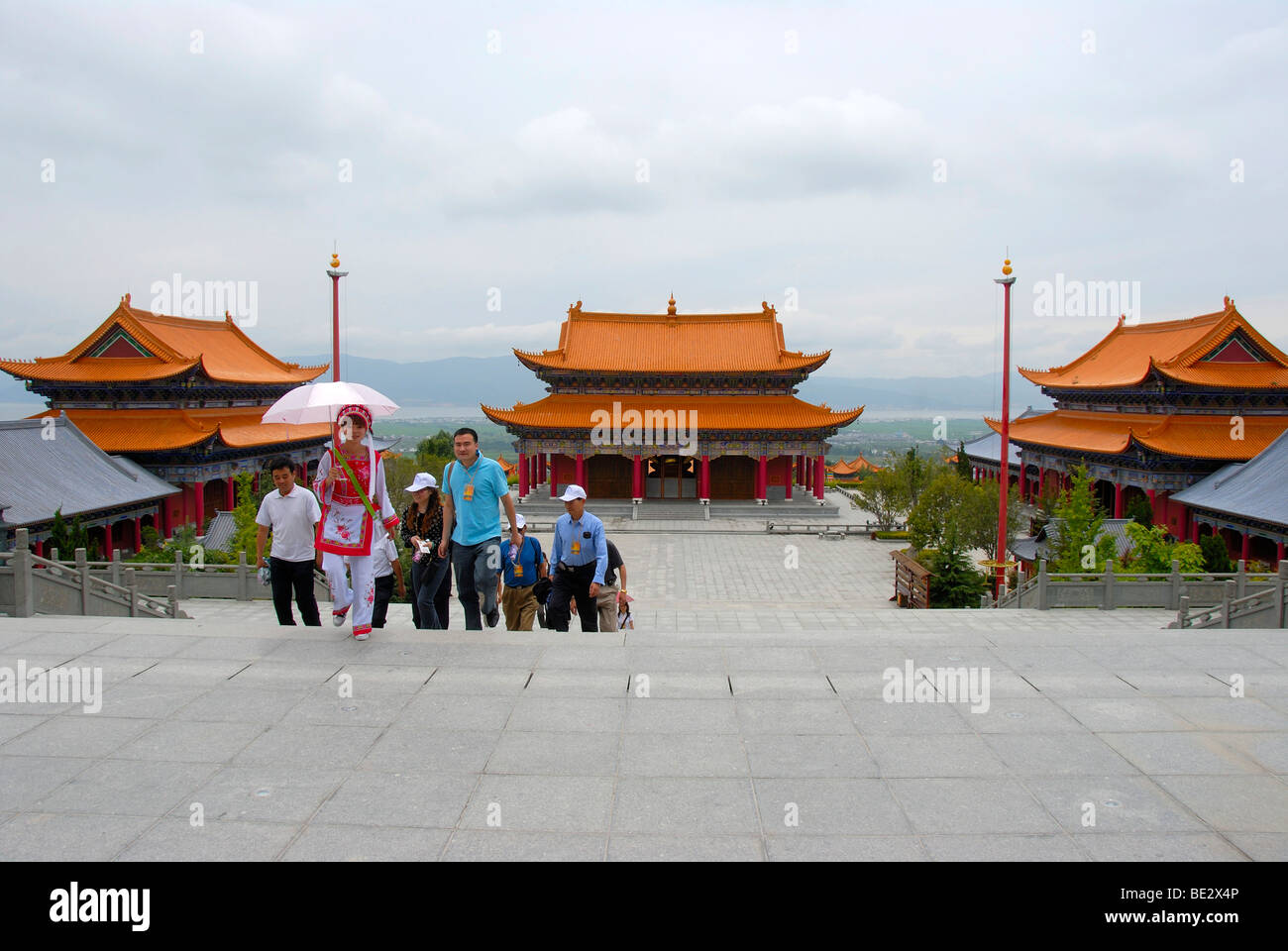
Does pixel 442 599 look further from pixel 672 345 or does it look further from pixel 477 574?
pixel 672 345

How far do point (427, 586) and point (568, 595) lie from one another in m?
1.44

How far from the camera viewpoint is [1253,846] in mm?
4305

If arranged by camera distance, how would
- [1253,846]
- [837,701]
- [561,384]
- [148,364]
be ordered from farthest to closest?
[561,384], [148,364], [837,701], [1253,846]

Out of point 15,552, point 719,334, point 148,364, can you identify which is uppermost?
point 719,334

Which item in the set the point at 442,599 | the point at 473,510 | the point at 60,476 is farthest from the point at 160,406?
the point at 473,510

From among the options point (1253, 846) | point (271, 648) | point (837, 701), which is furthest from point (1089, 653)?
point (271, 648)

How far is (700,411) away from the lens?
38906 mm

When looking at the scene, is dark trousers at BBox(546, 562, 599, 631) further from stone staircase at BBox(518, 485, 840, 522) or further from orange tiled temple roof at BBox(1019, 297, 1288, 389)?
orange tiled temple roof at BBox(1019, 297, 1288, 389)

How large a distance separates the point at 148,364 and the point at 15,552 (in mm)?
27142

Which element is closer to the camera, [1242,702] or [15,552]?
[1242,702]

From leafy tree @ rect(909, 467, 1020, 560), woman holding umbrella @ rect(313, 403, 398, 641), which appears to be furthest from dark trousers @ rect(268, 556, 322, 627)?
leafy tree @ rect(909, 467, 1020, 560)

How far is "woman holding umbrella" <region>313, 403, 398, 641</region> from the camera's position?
745cm

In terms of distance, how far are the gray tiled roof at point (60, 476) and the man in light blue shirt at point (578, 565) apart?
61.4 ft

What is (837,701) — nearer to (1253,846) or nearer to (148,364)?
(1253,846)
